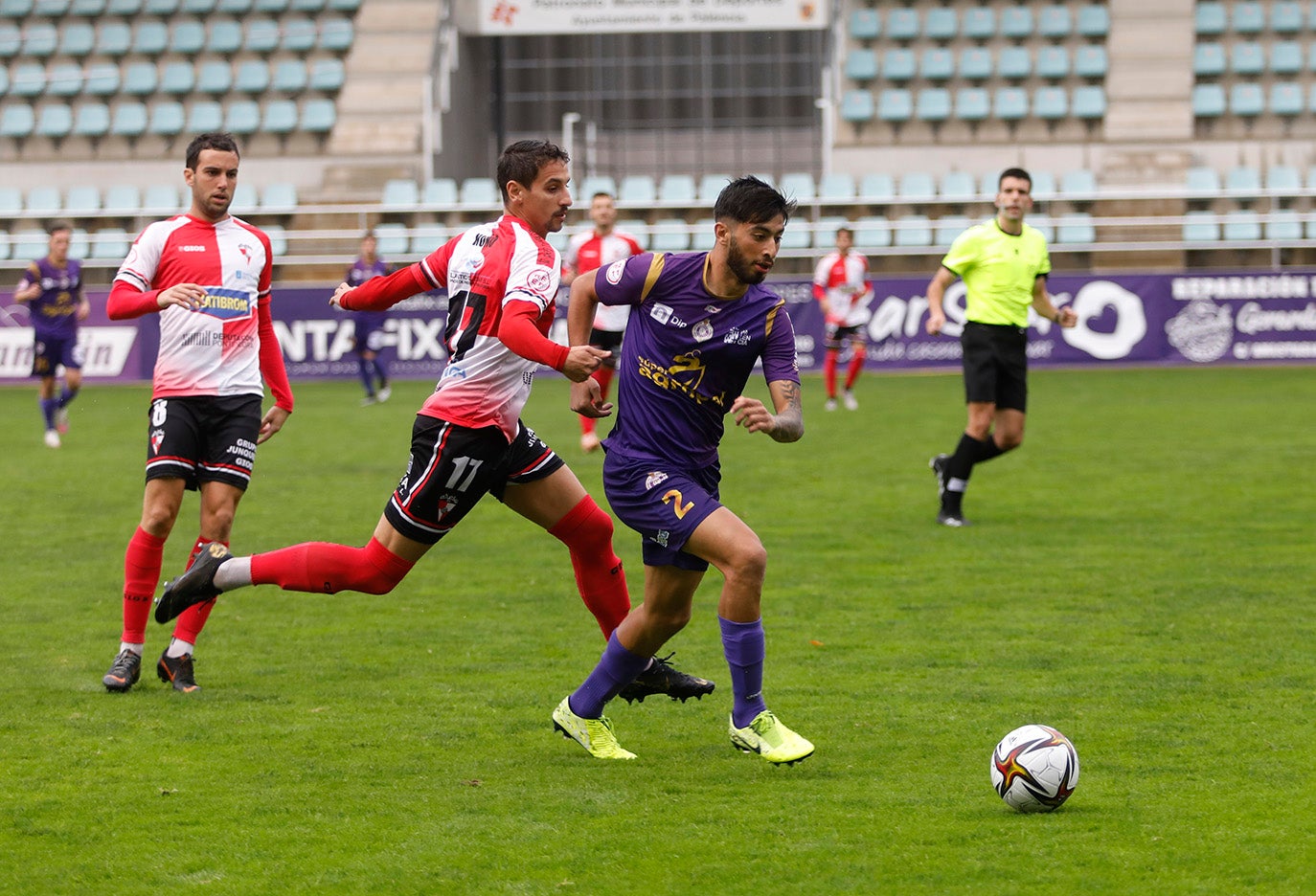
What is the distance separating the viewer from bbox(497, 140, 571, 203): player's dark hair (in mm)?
5562

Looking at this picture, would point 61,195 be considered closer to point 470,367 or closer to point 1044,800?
point 470,367

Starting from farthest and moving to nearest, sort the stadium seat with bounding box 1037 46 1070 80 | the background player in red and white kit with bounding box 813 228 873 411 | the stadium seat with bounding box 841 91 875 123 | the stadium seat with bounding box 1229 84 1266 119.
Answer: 1. the stadium seat with bounding box 1037 46 1070 80
2. the stadium seat with bounding box 841 91 875 123
3. the stadium seat with bounding box 1229 84 1266 119
4. the background player in red and white kit with bounding box 813 228 873 411

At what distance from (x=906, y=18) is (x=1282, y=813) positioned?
27387 millimetres

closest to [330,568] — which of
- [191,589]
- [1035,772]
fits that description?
[191,589]

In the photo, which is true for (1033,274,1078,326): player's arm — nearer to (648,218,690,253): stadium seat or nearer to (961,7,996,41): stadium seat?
(648,218,690,253): stadium seat

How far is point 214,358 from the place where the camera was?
641cm

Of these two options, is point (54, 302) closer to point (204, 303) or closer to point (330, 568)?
point (204, 303)

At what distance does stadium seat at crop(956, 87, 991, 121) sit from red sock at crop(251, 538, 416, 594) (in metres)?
24.6

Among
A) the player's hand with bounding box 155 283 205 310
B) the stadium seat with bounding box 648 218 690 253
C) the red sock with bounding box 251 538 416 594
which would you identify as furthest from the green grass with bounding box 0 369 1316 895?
the stadium seat with bounding box 648 218 690 253

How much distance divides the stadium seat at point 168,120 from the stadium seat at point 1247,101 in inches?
747

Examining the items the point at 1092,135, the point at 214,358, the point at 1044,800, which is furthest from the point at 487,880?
the point at 1092,135

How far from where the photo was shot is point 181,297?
5887mm

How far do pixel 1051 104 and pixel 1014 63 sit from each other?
1.30 m

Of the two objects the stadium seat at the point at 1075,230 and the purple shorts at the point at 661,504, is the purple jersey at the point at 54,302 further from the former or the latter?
the stadium seat at the point at 1075,230
